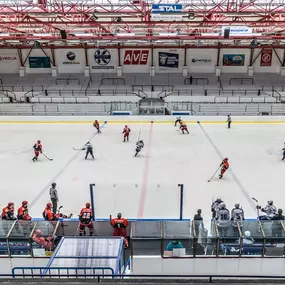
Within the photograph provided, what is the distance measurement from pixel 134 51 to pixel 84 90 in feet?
20.6

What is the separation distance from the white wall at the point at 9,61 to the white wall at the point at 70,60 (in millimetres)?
3984

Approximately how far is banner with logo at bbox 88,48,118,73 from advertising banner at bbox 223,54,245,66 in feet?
34.4

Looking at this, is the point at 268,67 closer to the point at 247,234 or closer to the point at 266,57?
the point at 266,57

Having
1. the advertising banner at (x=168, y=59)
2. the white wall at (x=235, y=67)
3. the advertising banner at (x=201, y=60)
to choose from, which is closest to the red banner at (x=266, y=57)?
the white wall at (x=235, y=67)

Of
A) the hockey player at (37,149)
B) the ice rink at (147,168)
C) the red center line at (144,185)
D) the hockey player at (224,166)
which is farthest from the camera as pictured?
the hockey player at (37,149)

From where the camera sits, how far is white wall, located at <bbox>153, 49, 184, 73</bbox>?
29062 mm

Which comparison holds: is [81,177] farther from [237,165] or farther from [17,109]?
[17,109]

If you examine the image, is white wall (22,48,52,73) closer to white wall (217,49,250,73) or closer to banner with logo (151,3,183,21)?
white wall (217,49,250,73)

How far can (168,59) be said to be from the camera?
96.1 ft

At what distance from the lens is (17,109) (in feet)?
77.2

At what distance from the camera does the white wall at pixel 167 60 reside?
95.3 feet

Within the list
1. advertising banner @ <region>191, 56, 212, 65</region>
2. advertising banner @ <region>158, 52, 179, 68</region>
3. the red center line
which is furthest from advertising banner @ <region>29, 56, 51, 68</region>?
the red center line

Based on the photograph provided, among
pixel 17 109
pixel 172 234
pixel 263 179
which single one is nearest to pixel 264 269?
pixel 172 234

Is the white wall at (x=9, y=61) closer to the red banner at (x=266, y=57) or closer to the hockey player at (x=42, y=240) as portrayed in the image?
the red banner at (x=266, y=57)
